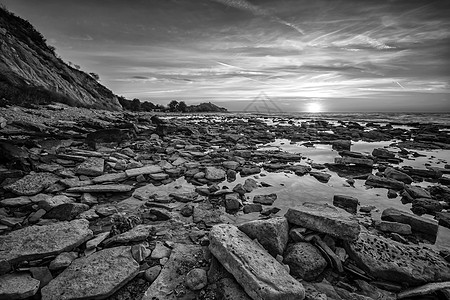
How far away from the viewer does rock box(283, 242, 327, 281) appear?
239cm

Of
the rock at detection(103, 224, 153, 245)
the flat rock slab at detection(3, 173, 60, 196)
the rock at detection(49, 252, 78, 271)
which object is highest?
the flat rock slab at detection(3, 173, 60, 196)

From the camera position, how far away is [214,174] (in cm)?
603

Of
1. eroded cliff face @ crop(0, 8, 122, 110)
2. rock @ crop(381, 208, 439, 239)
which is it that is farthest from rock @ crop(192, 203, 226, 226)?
eroded cliff face @ crop(0, 8, 122, 110)

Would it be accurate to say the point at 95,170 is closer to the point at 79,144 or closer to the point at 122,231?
the point at 122,231

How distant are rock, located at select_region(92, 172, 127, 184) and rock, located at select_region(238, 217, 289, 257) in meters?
3.63

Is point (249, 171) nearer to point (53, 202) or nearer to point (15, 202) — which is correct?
point (53, 202)

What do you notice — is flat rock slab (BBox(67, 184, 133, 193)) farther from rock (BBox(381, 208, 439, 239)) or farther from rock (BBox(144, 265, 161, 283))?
rock (BBox(381, 208, 439, 239))

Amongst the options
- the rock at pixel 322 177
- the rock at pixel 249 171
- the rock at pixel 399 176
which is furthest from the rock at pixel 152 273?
the rock at pixel 399 176

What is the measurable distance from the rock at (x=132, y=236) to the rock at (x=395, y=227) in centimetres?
381

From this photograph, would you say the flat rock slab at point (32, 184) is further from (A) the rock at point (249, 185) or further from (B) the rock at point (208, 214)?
(A) the rock at point (249, 185)

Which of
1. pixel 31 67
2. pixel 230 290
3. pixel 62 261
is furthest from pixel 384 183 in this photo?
pixel 31 67

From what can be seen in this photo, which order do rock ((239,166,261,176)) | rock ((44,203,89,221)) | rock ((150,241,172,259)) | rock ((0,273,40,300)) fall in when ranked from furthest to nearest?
rock ((239,166,261,176)) < rock ((44,203,89,221)) < rock ((150,241,172,259)) < rock ((0,273,40,300))

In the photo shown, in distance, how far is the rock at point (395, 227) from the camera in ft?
11.2

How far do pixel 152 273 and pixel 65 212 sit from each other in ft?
7.12
